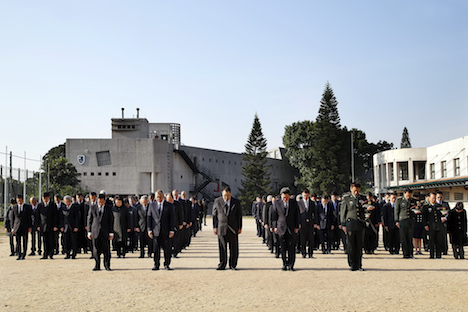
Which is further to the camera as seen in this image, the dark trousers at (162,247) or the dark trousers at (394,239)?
the dark trousers at (394,239)

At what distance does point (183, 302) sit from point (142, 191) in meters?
50.4

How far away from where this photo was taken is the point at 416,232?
15.5m

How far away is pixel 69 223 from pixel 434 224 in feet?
36.1

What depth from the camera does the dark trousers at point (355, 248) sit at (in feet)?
38.5

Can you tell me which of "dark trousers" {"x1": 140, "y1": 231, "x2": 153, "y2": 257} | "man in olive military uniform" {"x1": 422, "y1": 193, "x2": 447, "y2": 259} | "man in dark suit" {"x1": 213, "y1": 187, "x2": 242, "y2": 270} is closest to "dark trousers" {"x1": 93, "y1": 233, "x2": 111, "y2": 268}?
"man in dark suit" {"x1": 213, "y1": 187, "x2": 242, "y2": 270}

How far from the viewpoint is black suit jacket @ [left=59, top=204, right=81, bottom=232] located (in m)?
16.0

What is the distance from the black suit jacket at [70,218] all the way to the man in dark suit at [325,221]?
7574 millimetres

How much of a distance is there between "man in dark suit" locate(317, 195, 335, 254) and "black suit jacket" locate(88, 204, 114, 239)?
684 centimetres

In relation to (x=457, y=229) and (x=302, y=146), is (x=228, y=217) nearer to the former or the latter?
(x=457, y=229)

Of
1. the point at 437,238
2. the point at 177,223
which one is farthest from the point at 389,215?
the point at 177,223

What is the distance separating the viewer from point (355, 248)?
11766 mm

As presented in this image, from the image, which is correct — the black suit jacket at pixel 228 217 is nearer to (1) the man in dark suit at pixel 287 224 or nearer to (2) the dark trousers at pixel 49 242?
(1) the man in dark suit at pixel 287 224

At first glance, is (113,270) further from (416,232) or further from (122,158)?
(122,158)

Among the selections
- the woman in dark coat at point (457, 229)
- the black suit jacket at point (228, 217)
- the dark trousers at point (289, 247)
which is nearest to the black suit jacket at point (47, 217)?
the black suit jacket at point (228, 217)
